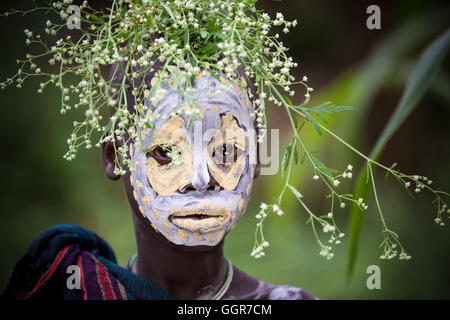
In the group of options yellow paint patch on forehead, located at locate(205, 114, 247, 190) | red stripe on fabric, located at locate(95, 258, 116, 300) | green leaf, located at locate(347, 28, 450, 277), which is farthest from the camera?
red stripe on fabric, located at locate(95, 258, 116, 300)

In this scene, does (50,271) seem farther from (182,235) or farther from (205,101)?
(205,101)

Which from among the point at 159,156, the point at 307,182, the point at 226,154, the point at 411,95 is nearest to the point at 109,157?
the point at 159,156

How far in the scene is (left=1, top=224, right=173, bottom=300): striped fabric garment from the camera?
1295mm

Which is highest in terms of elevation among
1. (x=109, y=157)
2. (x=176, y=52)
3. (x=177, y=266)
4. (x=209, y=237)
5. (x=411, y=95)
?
(x=176, y=52)

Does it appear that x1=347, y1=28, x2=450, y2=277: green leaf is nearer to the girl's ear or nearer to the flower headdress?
the flower headdress

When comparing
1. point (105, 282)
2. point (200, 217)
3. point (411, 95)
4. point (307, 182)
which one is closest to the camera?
point (411, 95)

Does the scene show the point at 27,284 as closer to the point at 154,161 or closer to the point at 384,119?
the point at 154,161

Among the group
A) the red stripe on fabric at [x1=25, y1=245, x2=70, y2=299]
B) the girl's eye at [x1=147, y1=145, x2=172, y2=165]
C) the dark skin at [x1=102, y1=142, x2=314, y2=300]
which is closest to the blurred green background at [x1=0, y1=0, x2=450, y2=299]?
the dark skin at [x1=102, y1=142, x2=314, y2=300]

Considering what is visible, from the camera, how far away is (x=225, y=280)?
1.39 m

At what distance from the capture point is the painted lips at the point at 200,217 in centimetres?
115

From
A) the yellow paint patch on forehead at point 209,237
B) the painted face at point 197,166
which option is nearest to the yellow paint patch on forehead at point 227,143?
the painted face at point 197,166

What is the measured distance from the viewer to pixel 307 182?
2779 mm

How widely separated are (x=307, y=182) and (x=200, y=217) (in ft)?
5.49

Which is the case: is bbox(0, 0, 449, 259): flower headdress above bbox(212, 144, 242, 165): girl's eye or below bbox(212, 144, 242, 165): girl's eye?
above
